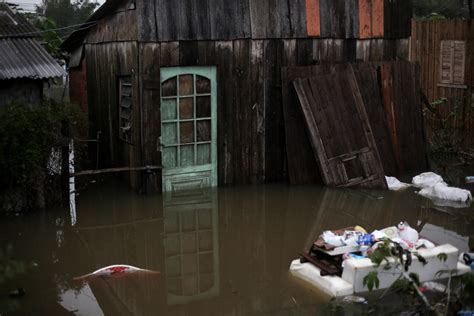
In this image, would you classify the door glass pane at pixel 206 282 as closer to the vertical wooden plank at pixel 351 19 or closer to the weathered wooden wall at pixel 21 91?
the weathered wooden wall at pixel 21 91

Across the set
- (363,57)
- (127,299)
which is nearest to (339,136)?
(363,57)

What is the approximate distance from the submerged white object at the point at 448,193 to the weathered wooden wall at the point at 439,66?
11.8ft

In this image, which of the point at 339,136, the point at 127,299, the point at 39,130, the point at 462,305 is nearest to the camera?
the point at 462,305

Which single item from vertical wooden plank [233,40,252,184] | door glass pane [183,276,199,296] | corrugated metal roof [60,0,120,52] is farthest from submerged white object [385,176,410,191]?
corrugated metal roof [60,0,120,52]

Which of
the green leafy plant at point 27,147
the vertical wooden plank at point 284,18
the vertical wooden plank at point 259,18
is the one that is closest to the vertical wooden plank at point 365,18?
the vertical wooden plank at point 284,18

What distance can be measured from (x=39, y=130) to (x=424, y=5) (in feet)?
71.0

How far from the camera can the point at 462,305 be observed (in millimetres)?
4512

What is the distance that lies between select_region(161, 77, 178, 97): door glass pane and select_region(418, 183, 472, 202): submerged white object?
4.86 meters

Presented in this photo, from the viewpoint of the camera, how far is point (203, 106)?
414 inches

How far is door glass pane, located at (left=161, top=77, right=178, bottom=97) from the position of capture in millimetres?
10109

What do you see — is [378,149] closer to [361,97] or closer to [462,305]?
[361,97]

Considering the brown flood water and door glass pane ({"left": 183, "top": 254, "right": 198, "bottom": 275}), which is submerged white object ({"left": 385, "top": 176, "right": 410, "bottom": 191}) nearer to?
the brown flood water

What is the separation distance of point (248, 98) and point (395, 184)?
319 cm

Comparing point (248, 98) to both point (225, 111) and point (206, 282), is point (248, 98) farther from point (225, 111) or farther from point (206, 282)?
point (206, 282)
